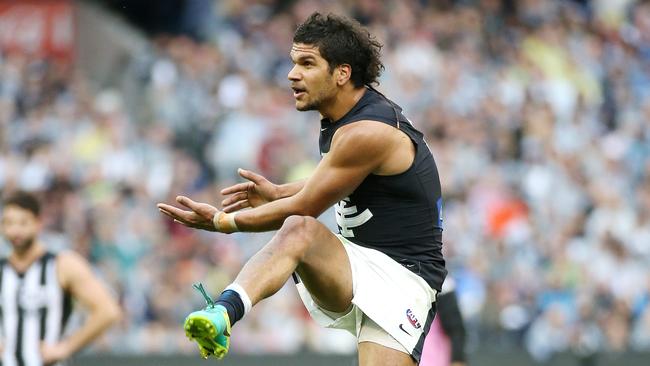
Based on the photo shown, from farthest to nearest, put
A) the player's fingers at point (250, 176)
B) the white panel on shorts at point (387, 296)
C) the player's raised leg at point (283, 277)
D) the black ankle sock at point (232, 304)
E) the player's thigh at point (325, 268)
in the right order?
the player's fingers at point (250, 176), the white panel on shorts at point (387, 296), the player's thigh at point (325, 268), the black ankle sock at point (232, 304), the player's raised leg at point (283, 277)

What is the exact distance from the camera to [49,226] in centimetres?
1362

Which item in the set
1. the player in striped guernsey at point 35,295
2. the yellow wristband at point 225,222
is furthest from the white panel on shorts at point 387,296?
the player in striped guernsey at point 35,295

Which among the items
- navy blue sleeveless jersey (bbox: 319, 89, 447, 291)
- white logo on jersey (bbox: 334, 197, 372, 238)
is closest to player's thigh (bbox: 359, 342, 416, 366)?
navy blue sleeveless jersey (bbox: 319, 89, 447, 291)

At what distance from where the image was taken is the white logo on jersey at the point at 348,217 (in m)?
7.11

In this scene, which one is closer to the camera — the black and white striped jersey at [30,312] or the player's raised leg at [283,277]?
the player's raised leg at [283,277]

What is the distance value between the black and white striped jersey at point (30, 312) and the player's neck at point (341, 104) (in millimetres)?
2544

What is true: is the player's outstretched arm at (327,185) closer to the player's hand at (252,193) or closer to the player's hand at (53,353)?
the player's hand at (252,193)

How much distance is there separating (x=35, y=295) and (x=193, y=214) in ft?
7.28

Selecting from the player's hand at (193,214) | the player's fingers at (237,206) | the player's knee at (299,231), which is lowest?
the player's fingers at (237,206)

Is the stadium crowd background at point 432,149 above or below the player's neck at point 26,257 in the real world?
below

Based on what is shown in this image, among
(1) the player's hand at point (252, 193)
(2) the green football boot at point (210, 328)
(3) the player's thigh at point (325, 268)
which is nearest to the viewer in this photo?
(2) the green football boot at point (210, 328)

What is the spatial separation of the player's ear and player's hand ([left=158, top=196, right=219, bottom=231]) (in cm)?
95

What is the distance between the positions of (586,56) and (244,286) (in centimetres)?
1036

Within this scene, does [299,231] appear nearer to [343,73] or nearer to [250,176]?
[250,176]
